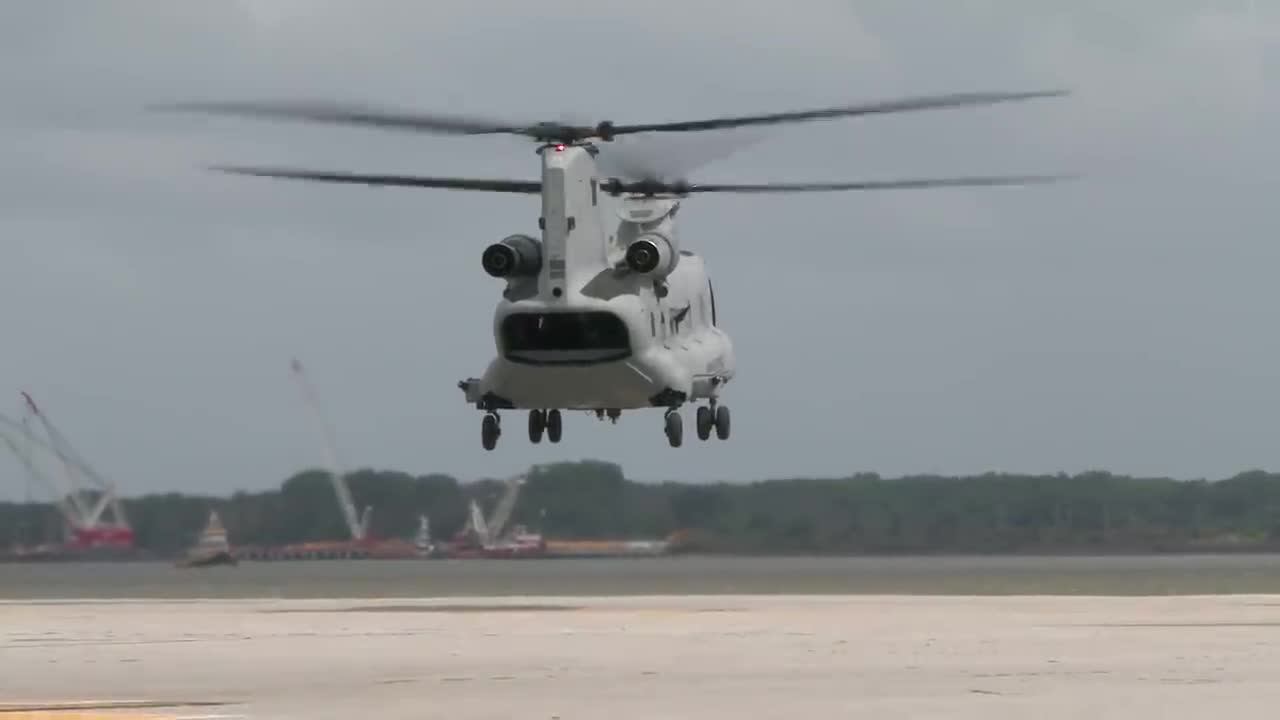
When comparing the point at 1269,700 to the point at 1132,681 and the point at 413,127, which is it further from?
the point at 413,127

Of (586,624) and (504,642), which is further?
(586,624)

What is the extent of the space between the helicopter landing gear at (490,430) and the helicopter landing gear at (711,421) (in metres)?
5.89

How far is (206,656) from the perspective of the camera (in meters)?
60.1

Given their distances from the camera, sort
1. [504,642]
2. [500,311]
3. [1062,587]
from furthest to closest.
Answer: [1062,587] < [504,642] < [500,311]

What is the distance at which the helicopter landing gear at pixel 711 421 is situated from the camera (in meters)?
63.6

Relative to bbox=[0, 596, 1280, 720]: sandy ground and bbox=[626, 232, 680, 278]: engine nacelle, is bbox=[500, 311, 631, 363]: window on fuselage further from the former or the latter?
bbox=[0, 596, 1280, 720]: sandy ground

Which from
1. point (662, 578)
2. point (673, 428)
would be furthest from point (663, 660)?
point (662, 578)

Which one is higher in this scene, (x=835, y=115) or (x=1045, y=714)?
(x=835, y=115)

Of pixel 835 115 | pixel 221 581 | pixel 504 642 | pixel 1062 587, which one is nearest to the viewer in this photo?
pixel 835 115

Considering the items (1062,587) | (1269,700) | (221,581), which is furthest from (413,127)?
(221,581)

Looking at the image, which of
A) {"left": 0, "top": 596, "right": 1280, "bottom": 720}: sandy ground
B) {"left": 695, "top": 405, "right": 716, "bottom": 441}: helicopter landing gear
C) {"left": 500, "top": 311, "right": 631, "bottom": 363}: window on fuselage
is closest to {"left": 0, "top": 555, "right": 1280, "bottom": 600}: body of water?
{"left": 0, "top": 596, "right": 1280, "bottom": 720}: sandy ground

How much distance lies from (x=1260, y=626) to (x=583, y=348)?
2433 cm

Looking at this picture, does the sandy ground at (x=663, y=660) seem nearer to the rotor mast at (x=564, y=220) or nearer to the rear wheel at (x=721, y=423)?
the rear wheel at (x=721, y=423)

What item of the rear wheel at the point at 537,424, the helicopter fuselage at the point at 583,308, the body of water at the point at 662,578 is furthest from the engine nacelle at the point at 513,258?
the body of water at the point at 662,578
